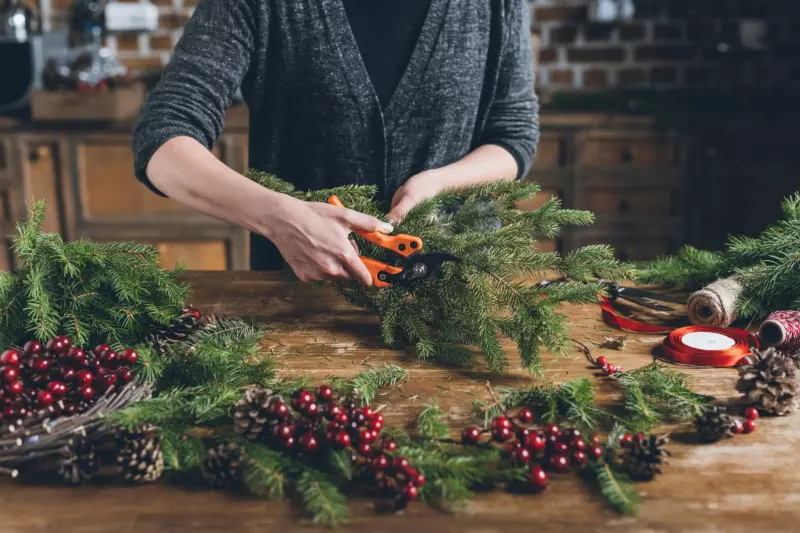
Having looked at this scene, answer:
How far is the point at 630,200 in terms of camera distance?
115 inches

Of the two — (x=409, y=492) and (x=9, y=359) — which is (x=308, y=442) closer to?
(x=409, y=492)

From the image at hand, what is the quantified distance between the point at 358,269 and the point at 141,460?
44 centimetres

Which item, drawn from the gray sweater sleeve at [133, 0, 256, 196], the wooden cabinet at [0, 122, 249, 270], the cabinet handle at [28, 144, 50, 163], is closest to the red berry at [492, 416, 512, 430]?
the gray sweater sleeve at [133, 0, 256, 196]

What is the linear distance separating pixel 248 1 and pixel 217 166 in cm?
37

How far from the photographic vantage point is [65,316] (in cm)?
97

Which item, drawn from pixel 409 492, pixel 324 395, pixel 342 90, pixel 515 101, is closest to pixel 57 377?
pixel 324 395

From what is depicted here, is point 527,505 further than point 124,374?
No

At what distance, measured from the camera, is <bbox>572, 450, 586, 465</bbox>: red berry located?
0.73 metres

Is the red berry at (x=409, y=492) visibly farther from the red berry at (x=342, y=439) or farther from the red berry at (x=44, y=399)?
the red berry at (x=44, y=399)

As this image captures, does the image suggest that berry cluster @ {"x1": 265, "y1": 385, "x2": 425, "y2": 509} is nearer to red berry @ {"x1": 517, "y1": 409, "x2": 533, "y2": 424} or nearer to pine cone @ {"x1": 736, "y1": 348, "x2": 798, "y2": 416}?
red berry @ {"x1": 517, "y1": 409, "x2": 533, "y2": 424}

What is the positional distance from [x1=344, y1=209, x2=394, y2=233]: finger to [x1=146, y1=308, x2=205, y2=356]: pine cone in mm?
232

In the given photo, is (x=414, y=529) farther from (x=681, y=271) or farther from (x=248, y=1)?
(x=248, y=1)

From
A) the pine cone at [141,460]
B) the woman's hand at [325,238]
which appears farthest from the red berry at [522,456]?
the woman's hand at [325,238]


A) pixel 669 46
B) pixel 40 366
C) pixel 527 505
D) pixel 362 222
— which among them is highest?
pixel 669 46
